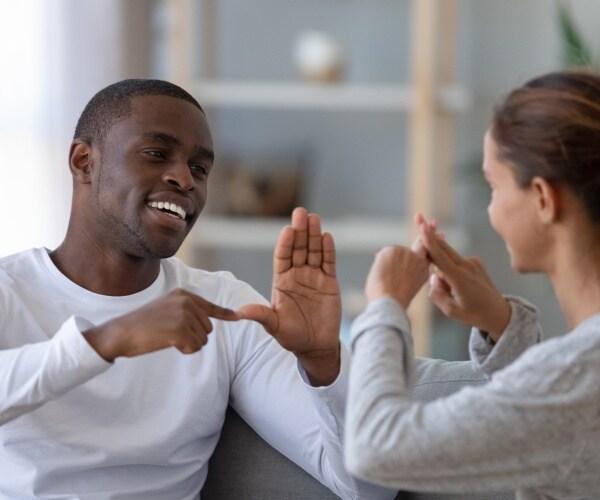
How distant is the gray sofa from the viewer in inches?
71.6

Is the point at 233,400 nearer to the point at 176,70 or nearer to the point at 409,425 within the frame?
the point at 409,425

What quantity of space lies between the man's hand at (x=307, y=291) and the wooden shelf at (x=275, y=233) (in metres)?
2.43

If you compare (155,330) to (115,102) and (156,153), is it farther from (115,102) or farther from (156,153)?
(115,102)

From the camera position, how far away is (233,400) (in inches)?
73.1

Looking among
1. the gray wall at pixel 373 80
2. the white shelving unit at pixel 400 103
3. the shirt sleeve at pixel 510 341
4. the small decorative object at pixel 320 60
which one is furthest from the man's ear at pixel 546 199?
the gray wall at pixel 373 80

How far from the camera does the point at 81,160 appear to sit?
1885mm

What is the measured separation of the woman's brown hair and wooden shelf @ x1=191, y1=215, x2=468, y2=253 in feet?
8.80

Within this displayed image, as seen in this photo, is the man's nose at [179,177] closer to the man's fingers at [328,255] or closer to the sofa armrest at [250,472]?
the man's fingers at [328,255]

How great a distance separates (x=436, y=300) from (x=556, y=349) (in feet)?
1.13

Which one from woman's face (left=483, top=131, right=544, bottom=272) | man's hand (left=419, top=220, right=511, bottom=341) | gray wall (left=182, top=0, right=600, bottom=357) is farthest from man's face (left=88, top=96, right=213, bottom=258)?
gray wall (left=182, top=0, right=600, bottom=357)

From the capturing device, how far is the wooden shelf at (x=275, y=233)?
13.4 feet

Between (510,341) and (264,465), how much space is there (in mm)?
511

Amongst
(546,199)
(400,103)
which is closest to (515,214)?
(546,199)

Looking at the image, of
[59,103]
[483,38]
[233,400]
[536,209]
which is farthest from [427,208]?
[536,209]
